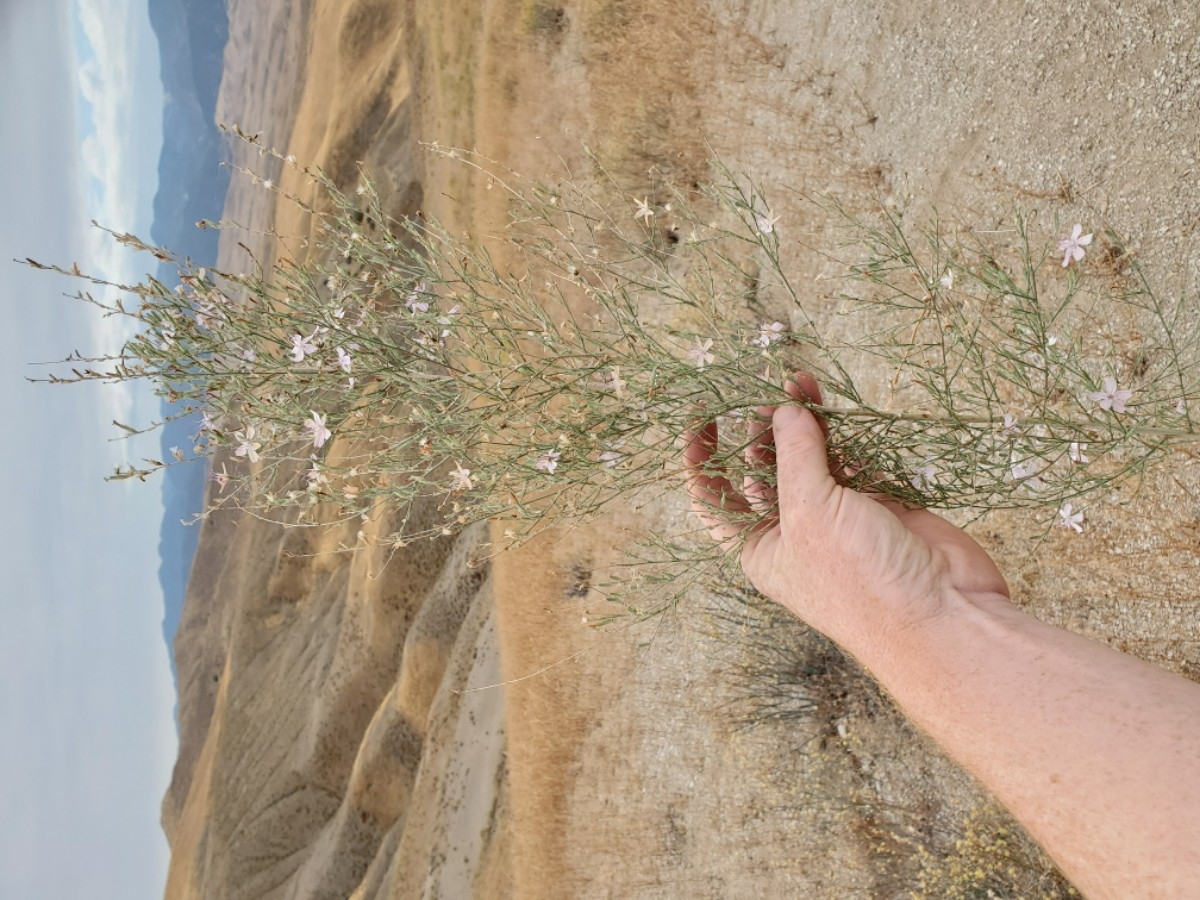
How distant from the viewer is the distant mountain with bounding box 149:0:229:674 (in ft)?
183

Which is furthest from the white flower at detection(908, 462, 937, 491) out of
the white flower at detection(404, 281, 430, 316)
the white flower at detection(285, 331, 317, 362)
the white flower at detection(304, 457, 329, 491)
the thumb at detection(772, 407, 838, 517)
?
the white flower at detection(285, 331, 317, 362)

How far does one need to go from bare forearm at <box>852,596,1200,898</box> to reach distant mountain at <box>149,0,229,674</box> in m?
57.8

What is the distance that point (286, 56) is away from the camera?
127 ft

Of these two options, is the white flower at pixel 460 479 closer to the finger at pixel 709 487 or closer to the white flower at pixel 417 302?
the white flower at pixel 417 302

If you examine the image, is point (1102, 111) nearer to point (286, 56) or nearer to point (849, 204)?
point (849, 204)

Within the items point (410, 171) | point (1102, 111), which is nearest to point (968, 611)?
point (1102, 111)

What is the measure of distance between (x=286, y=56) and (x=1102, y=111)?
41.3 meters

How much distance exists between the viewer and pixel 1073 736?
66.7 inches

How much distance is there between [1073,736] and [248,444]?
114 inches

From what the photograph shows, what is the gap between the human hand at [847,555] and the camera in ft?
7.36

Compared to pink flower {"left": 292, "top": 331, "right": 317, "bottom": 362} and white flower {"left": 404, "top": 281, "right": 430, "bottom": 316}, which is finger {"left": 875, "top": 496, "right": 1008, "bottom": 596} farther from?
pink flower {"left": 292, "top": 331, "right": 317, "bottom": 362}

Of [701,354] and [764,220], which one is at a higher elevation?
[764,220]

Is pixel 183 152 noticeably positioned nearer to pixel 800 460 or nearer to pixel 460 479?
pixel 460 479

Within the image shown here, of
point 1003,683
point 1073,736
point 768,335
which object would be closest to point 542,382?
point 768,335
